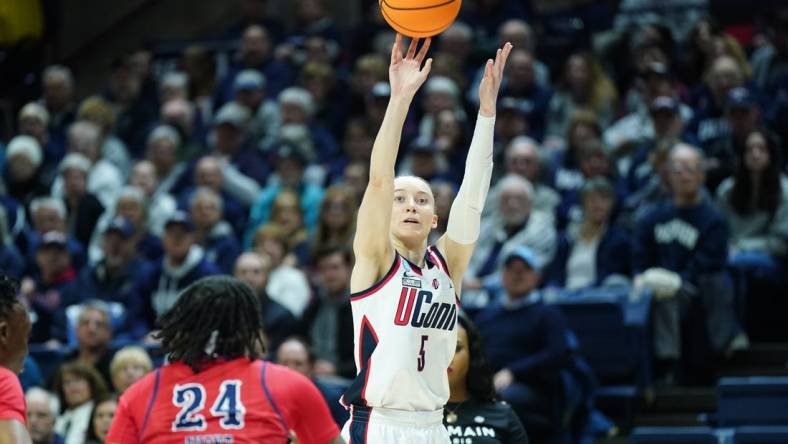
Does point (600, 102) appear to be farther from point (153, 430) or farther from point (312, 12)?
point (153, 430)

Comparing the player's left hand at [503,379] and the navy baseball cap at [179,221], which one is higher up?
the navy baseball cap at [179,221]

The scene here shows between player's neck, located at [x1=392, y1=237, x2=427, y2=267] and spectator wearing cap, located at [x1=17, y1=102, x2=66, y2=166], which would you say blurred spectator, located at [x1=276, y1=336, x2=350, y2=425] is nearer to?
player's neck, located at [x1=392, y1=237, x2=427, y2=267]

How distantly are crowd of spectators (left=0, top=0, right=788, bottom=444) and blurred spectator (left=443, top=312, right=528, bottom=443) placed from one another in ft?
5.99

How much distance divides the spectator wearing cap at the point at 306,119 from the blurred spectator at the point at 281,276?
1.88 metres

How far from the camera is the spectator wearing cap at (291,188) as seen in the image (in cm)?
1152

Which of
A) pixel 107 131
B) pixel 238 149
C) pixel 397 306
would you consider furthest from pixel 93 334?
pixel 397 306

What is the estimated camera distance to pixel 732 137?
1045 centimetres

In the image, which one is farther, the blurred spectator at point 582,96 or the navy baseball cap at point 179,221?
the blurred spectator at point 582,96

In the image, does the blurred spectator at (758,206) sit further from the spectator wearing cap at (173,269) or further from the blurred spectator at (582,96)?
the spectator wearing cap at (173,269)

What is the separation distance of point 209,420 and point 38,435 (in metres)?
3.56

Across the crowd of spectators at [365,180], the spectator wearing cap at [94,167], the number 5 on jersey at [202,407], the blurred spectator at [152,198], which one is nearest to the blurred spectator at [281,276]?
the crowd of spectators at [365,180]

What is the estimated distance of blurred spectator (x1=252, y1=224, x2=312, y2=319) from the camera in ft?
32.8

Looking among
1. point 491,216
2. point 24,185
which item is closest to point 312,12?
point 24,185

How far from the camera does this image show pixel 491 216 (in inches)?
421
